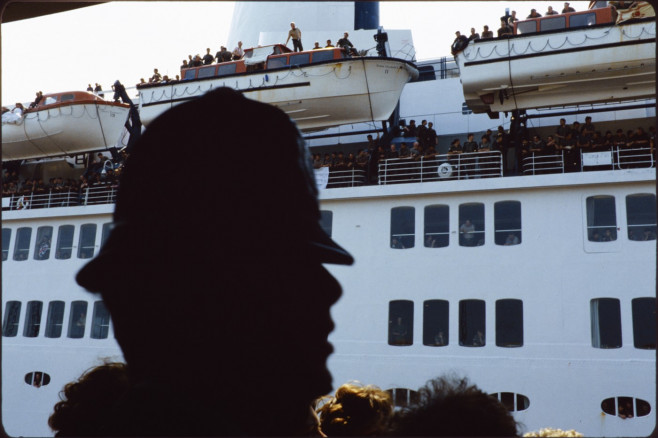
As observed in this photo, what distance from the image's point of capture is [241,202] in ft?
3.13

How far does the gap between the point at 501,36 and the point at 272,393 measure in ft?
43.3

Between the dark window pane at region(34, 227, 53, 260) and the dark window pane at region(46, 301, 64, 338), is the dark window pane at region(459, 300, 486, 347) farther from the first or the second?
the dark window pane at region(34, 227, 53, 260)

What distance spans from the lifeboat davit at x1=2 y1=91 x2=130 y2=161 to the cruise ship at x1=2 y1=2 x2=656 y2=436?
10.2 ft

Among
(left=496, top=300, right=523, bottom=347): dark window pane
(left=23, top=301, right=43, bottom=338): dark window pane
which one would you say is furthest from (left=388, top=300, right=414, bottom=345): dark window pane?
(left=23, top=301, right=43, bottom=338): dark window pane

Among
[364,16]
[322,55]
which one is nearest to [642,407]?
[322,55]

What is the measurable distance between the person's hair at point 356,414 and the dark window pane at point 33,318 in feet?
44.6

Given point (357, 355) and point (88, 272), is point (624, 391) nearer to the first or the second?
point (357, 355)

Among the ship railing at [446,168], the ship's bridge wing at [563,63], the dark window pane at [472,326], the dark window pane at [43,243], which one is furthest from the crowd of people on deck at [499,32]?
the dark window pane at [43,243]

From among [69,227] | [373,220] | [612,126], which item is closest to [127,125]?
[69,227]

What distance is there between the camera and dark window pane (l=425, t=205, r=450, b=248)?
39.0 ft

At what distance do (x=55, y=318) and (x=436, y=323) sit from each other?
901 centimetres

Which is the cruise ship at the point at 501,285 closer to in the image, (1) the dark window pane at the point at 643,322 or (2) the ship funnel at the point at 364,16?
(1) the dark window pane at the point at 643,322

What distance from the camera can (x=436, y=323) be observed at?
11.4 metres

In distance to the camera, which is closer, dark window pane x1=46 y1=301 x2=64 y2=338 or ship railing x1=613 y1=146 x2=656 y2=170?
ship railing x1=613 y1=146 x2=656 y2=170
